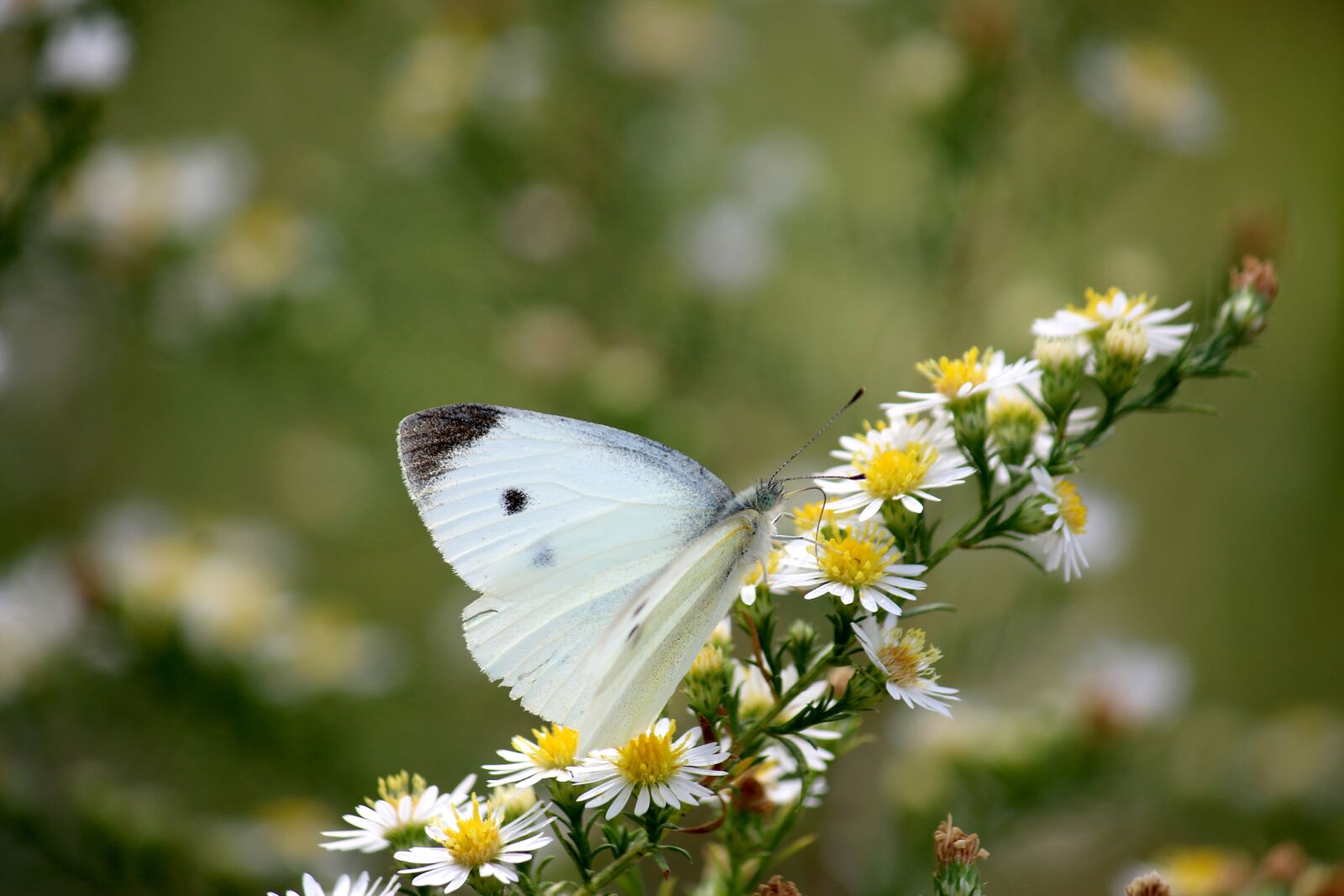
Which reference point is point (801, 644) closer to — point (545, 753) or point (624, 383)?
point (545, 753)

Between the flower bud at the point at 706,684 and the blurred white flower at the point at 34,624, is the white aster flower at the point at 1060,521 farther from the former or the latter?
the blurred white flower at the point at 34,624

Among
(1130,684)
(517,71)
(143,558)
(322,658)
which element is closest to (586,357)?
(517,71)

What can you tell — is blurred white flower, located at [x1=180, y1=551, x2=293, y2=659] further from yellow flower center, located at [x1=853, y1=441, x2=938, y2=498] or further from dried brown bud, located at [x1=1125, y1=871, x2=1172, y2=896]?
dried brown bud, located at [x1=1125, y1=871, x2=1172, y2=896]

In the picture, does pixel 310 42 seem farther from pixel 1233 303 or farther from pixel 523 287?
pixel 1233 303

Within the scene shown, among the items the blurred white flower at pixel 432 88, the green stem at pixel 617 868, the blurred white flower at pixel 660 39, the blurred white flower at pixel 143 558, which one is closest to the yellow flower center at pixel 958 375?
the green stem at pixel 617 868

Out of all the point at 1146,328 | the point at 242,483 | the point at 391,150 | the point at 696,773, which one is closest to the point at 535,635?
the point at 696,773

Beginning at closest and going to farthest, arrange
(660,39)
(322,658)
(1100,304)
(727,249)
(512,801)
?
(512,801)
(1100,304)
(322,658)
(660,39)
(727,249)

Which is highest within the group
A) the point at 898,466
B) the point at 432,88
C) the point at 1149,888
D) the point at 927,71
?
the point at 432,88

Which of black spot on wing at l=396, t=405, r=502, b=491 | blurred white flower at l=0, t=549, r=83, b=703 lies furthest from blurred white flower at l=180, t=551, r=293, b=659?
black spot on wing at l=396, t=405, r=502, b=491
